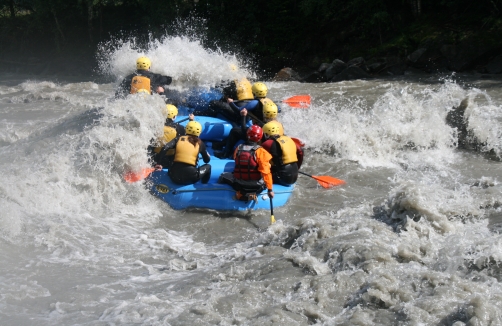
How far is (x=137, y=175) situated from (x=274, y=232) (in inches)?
95.0

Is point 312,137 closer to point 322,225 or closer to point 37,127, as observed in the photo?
point 322,225

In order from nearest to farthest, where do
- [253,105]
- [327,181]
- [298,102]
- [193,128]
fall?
[193,128] → [327,181] → [253,105] → [298,102]

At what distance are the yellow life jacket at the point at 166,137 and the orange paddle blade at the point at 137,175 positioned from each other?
1.59 ft

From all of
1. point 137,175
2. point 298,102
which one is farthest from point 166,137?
point 298,102

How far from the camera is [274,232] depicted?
6570 mm

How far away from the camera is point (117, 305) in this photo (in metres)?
4.99

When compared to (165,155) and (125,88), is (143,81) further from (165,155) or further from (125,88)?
(165,155)

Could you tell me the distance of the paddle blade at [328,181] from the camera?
8305mm

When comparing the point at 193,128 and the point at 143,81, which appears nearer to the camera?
the point at 193,128

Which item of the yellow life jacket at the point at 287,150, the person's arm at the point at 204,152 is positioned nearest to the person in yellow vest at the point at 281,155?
the yellow life jacket at the point at 287,150

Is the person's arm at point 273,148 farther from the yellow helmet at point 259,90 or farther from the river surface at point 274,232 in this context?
the yellow helmet at point 259,90

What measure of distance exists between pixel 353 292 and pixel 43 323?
8.85ft

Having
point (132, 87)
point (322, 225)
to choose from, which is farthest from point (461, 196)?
point (132, 87)

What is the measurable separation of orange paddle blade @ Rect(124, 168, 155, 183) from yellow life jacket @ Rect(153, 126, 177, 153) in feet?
1.59
